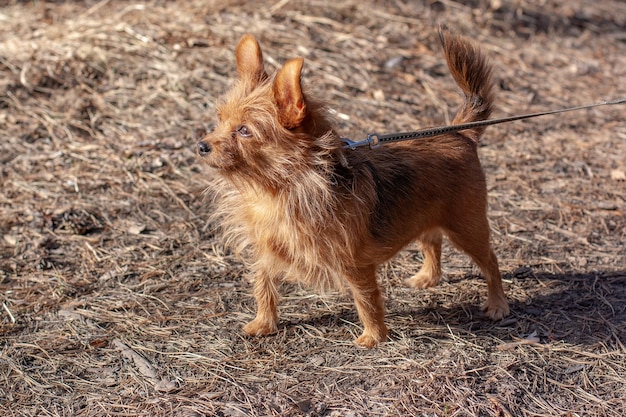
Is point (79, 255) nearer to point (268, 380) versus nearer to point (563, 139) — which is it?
point (268, 380)

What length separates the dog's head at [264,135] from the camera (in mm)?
3748

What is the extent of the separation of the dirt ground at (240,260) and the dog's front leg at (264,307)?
0.29 feet

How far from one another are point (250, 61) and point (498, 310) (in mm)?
2479

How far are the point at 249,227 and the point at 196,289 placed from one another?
112cm

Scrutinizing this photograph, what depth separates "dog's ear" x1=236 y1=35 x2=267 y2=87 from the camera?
404 centimetres

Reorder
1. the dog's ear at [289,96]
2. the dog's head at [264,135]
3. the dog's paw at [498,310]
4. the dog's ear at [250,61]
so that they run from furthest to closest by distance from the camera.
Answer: the dog's paw at [498,310], the dog's ear at [250,61], the dog's head at [264,135], the dog's ear at [289,96]

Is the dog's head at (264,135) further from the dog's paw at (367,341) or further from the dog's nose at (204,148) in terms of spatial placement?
the dog's paw at (367,341)

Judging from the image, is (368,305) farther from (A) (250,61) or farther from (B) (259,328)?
(A) (250,61)

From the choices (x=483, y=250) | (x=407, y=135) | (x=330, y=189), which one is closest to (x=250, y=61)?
(x=330, y=189)

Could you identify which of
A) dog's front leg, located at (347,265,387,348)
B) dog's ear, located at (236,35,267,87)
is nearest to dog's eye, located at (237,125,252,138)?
dog's ear, located at (236,35,267,87)

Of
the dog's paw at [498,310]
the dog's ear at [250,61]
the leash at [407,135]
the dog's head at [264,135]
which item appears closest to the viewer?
the dog's head at [264,135]

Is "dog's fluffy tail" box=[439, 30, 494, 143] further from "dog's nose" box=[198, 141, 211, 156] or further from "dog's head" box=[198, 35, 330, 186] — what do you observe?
"dog's nose" box=[198, 141, 211, 156]

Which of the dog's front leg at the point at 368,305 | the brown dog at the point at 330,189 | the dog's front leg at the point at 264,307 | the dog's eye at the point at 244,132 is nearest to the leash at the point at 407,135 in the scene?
the brown dog at the point at 330,189

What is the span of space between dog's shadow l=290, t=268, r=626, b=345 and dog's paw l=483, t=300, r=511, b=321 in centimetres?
4
